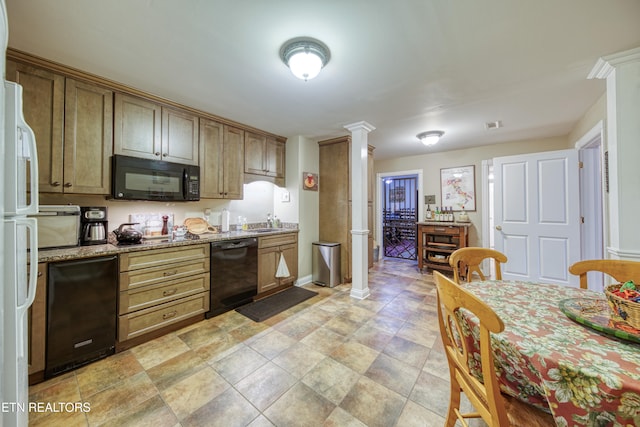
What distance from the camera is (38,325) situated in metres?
1.63

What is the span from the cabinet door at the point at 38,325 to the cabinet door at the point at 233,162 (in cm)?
177

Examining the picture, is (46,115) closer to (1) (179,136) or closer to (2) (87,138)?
(2) (87,138)

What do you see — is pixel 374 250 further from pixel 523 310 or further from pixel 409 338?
pixel 523 310

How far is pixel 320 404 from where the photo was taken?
1484 millimetres

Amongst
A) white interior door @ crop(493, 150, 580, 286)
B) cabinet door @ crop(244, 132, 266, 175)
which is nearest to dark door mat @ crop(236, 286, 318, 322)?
cabinet door @ crop(244, 132, 266, 175)

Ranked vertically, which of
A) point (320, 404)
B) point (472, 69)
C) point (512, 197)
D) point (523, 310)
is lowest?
point (320, 404)

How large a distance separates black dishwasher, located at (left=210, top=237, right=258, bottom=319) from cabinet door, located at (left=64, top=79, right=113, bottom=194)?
1211 mm

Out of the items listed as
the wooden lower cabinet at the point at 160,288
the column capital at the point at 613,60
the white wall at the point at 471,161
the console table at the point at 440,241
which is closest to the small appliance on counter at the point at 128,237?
the wooden lower cabinet at the point at 160,288

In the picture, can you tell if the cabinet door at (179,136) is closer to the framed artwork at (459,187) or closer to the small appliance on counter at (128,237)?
the small appliance on counter at (128,237)

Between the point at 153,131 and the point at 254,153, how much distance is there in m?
1.26

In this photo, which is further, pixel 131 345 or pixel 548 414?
pixel 131 345

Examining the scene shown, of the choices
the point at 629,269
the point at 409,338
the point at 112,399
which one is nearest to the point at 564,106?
the point at 629,269

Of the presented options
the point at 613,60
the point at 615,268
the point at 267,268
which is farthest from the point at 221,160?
the point at 613,60

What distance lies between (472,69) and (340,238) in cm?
268
